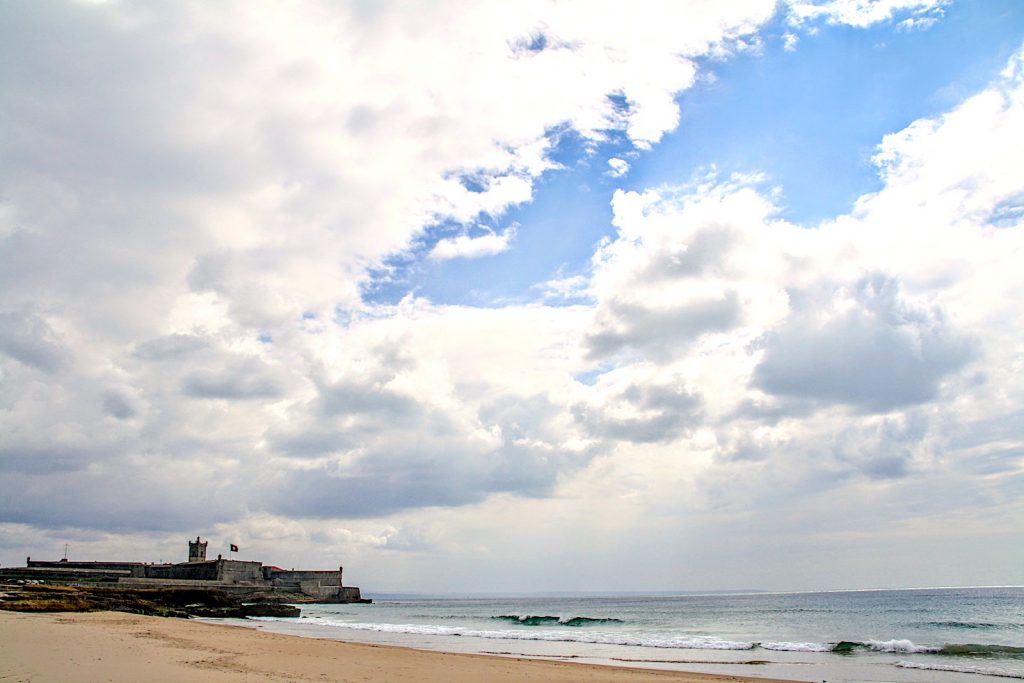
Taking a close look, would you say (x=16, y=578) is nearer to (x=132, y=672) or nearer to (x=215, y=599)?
(x=215, y=599)

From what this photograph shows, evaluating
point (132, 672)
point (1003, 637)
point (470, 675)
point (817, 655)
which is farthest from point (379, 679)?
point (1003, 637)

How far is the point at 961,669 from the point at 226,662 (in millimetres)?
24519

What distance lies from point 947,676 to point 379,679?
1850 centimetres

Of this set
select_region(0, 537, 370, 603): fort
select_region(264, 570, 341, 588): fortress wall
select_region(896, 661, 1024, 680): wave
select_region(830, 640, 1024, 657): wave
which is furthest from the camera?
select_region(264, 570, 341, 588): fortress wall

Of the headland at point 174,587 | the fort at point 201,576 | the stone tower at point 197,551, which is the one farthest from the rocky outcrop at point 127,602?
the stone tower at point 197,551

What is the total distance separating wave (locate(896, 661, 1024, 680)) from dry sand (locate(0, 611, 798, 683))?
8.35m

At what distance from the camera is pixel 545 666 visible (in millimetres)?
21719

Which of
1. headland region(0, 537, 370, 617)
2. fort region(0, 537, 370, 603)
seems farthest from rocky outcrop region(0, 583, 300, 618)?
fort region(0, 537, 370, 603)

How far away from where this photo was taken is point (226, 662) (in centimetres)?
1809

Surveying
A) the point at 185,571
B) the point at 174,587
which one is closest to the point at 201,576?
the point at 185,571

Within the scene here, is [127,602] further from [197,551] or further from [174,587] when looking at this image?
[197,551]

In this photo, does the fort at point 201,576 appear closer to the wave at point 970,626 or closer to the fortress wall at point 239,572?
the fortress wall at point 239,572

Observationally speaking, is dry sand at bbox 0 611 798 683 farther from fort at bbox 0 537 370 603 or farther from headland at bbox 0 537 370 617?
fort at bbox 0 537 370 603

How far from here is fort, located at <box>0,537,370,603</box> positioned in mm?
83812
